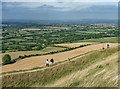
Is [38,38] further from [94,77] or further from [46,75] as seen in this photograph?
[94,77]

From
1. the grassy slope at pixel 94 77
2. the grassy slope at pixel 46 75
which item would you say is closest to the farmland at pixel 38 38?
the grassy slope at pixel 46 75

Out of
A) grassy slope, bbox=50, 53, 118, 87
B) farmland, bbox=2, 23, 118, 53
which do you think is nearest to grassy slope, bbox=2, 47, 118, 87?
grassy slope, bbox=50, 53, 118, 87

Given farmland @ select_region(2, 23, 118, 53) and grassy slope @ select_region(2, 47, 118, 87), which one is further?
farmland @ select_region(2, 23, 118, 53)

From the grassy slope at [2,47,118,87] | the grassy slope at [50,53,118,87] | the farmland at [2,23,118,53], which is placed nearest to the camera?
the grassy slope at [50,53,118,87]

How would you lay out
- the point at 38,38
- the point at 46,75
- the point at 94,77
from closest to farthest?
the point at 94,77, the point at 46,75, the point at 38,38

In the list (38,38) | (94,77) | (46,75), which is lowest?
(38,38)

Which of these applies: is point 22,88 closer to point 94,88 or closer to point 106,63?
point 94,88

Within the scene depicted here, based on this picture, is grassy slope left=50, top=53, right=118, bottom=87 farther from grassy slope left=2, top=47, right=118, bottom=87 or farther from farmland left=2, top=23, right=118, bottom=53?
farmland left=2, top=23, right=118, bottom=53

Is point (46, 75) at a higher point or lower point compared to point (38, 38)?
higher

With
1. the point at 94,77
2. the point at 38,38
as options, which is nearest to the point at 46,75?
the point at 94,77

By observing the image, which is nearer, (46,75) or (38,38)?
(46,75)

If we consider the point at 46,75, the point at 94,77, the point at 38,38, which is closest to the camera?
the point at 94,77

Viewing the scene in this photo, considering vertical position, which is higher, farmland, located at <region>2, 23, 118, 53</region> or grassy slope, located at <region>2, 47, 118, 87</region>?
grassy slope, located at <region>2, 47, 118, 87</region>

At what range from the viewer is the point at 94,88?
17344 mm
